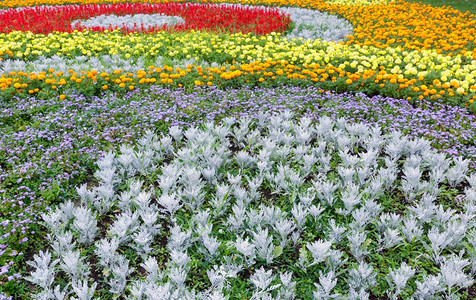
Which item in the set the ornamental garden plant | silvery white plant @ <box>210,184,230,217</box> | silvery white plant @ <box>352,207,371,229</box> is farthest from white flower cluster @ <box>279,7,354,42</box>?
silvery white plant @ <box>352,207,371,229</box>

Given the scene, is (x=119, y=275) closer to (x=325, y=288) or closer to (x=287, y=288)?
(x=287, y=288)

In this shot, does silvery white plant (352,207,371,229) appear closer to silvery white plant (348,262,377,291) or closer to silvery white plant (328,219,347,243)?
silvery white plant (328,219,347,243)

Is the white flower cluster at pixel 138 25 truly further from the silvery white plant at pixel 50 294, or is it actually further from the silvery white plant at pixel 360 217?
the silvery white plant at pixel 50 294

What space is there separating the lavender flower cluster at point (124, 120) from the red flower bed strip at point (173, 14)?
497 cm

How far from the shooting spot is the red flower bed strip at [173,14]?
1083 cm

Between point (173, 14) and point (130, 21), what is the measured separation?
1.63 metres

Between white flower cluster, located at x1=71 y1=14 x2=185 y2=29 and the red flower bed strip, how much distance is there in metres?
0.24

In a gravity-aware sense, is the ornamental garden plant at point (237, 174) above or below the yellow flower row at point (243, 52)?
below

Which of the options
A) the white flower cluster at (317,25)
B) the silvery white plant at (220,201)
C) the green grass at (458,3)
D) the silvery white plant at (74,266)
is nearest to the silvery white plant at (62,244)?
the silvery white plant at (74,266)

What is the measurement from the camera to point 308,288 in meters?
3.13

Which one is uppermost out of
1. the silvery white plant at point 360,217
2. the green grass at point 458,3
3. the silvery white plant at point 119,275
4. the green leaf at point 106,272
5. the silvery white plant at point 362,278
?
the green grass at point 458,3

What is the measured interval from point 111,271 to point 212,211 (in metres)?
1.12

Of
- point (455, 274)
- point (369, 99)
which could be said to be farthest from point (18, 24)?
point (455, 274)

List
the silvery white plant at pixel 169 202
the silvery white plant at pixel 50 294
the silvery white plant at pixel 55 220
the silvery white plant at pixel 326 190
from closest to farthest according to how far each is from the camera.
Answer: the silvery white plant at pixel 50 294
the silvery white plant at pixel 55 220
the silvery white plant at pixel 169 202
the silvery white plant at pixel 326 190
